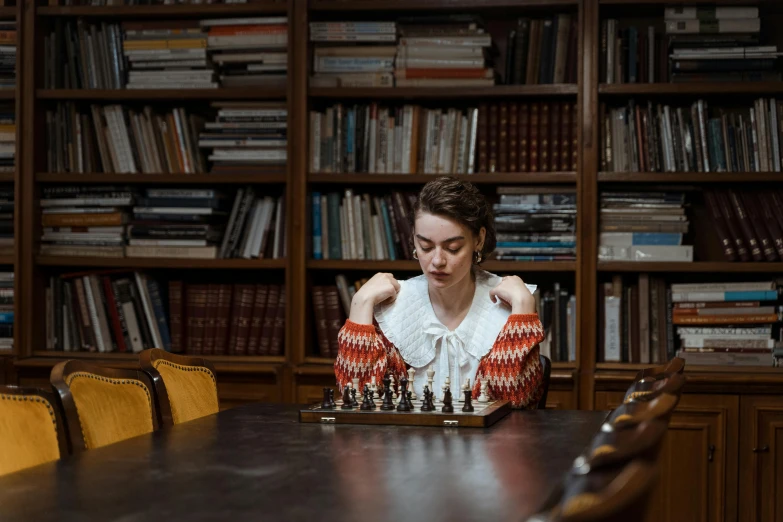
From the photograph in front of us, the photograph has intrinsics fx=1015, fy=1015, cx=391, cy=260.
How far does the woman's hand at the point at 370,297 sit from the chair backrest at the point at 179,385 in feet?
1.31

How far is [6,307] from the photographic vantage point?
12.7ft

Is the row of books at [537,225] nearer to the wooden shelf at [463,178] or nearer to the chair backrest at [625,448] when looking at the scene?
the wooden shelf at [463,178]

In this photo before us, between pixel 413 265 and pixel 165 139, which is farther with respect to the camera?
pixel 165 139

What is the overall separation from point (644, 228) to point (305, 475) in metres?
2.38

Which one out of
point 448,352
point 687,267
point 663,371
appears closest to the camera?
point 663,371

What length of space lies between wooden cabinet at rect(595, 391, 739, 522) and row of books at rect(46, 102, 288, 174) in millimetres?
1699

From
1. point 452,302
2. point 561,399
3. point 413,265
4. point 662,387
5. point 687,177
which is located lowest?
point 561,399

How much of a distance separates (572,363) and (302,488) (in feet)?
7.61

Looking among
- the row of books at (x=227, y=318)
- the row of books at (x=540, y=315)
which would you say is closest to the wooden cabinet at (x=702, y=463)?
the row of books at (x=540, y=315)

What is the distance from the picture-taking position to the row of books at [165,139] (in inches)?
147

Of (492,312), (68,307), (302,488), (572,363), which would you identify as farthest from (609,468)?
(68,307)

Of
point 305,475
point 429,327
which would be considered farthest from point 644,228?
point 305,475

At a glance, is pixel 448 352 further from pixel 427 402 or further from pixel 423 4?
pixel 423 4

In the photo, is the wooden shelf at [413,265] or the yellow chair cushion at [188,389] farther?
the wooden shelf at [413,265]
